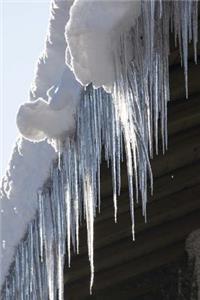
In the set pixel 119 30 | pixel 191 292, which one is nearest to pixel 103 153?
pixel 119 30

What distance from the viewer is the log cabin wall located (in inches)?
196

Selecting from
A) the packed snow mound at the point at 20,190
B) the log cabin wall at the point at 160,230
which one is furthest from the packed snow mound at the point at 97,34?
the log cabin wall at the point at 160,230

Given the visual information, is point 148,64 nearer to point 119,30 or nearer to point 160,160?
point 119,30

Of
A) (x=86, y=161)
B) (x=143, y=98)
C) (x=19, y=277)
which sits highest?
(x=143, y=98)

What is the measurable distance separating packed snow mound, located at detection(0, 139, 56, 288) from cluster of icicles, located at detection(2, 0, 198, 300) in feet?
0.11

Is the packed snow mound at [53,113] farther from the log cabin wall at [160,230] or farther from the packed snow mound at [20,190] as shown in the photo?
the log cabin wall at [160,230]

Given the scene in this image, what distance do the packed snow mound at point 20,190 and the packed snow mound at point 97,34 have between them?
59 cm

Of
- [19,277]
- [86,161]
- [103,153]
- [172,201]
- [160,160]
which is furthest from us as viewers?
[172,201]

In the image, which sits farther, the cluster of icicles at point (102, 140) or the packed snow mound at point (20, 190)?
the packed snow mound at point (20, 190)

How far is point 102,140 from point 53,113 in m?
0.22

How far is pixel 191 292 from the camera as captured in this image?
6.44m

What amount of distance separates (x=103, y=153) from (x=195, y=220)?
1794 millimetres

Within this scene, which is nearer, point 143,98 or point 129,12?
point 129,12

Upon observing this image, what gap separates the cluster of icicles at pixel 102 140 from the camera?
142 inches
